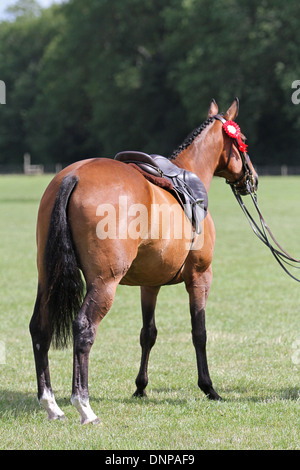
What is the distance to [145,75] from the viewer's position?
60750 millimetres

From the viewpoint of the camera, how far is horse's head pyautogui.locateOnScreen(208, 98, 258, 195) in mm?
6016

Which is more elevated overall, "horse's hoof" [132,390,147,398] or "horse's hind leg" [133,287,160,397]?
"horse's hind leg" [133,287,160,397]

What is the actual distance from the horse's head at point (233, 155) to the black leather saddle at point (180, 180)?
1.97 ft

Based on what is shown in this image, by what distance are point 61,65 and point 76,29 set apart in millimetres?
7930

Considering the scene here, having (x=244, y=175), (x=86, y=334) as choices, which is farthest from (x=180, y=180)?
(x=86, y=334)

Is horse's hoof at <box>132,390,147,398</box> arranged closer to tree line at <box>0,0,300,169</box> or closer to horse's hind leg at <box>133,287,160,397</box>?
horse's hind leg at <box>133,287,160,397</box>

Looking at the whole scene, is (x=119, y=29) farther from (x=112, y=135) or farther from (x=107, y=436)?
(x=107, y=436)

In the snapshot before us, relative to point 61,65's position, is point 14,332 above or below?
below

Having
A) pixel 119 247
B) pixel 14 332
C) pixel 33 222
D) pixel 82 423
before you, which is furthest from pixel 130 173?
pixel 33 222

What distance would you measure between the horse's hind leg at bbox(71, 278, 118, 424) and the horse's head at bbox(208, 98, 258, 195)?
2.06 m

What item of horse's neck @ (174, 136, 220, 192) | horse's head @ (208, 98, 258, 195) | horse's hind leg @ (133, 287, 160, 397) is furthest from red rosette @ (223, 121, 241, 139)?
horse's hind leg @ (133, 287, 160, 397)

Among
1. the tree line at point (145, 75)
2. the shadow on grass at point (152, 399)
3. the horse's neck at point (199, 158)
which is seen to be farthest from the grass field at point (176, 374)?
the tree line at point (145, 75)

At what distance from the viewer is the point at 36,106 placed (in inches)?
2876

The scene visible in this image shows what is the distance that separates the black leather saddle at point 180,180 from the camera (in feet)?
17.4
